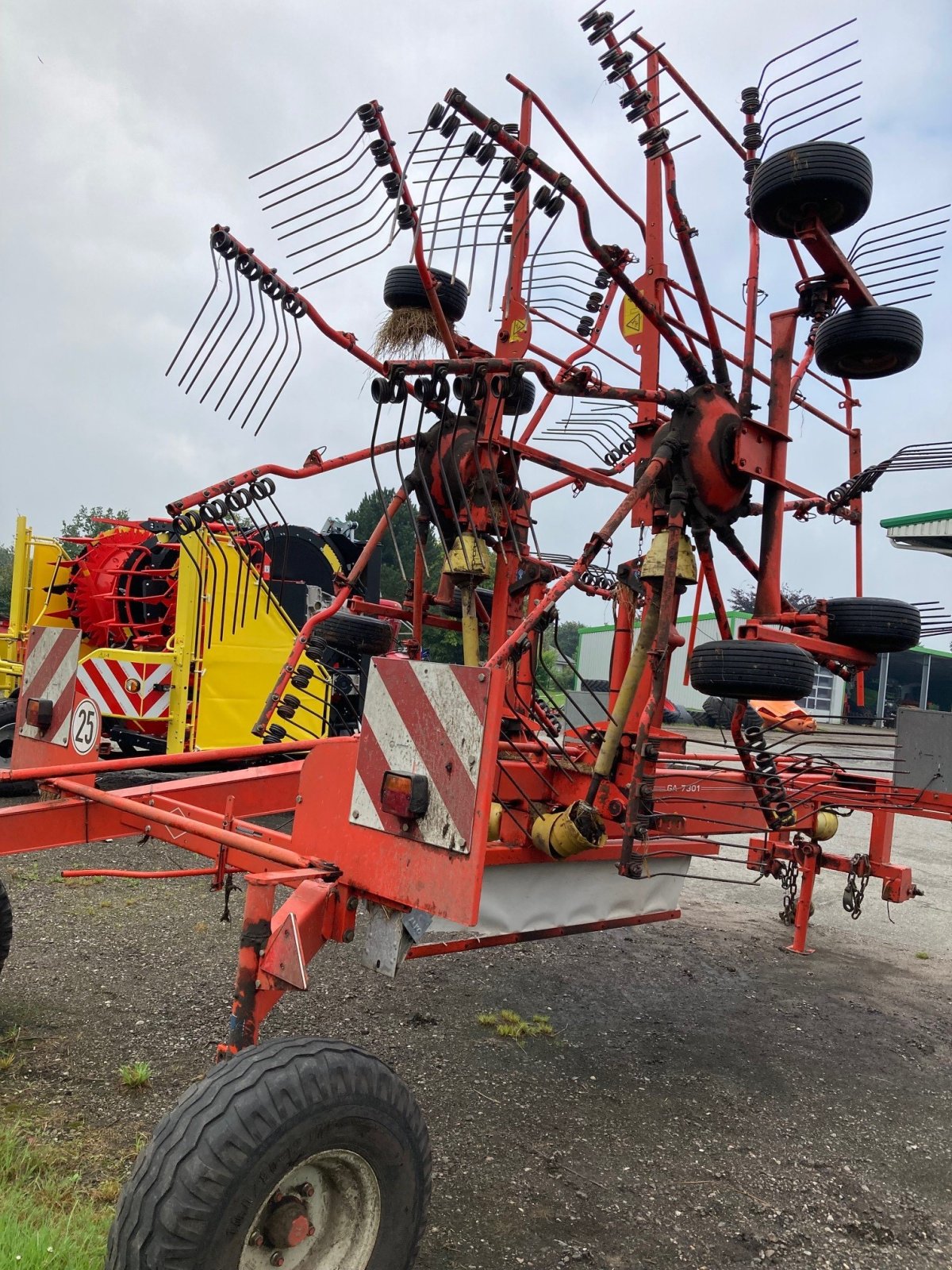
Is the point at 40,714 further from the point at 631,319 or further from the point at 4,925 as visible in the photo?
the point at 631,319

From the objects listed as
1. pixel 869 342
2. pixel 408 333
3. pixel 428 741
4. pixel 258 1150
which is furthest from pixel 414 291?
pixel 258 1150

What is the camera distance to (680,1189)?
112 inches

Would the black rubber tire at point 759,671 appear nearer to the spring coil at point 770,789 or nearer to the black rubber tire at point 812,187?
the spring coil at point 770,789

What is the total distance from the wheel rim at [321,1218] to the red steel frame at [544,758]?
0.33m

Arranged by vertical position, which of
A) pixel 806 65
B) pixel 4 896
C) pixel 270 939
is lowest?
pixel 4 896

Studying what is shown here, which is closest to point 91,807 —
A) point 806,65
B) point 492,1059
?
point 492,1059

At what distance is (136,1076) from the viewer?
3164mm

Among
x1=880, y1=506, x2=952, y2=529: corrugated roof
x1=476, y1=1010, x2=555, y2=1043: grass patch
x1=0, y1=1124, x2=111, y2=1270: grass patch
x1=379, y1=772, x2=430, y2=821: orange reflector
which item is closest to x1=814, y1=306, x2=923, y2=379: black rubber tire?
x1=379, y1=772, x2=430, y2=821: orange reflector

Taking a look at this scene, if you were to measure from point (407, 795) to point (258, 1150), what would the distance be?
793 millimetres

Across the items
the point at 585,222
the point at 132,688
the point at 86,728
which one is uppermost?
the point at 585,222

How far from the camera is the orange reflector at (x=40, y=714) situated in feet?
12.0

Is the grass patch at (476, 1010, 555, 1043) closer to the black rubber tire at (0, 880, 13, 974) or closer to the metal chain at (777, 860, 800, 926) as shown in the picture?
the metal chain at (777, 860, 800, 926)

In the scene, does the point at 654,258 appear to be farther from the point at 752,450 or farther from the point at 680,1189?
the point at 680,1189

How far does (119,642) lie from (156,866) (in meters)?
2.83
